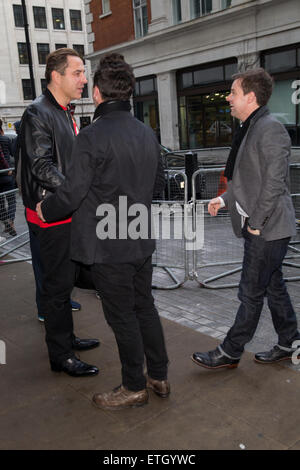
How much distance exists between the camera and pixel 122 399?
2949mm

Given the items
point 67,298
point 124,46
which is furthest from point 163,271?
point 124,46

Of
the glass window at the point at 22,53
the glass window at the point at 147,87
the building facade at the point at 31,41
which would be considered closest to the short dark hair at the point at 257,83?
the glass window at the point at 147,87

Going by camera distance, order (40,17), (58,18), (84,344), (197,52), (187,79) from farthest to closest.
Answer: (58,18), (40,17), (187,79), (197,52), (84,344)

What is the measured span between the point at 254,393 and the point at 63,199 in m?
1.81

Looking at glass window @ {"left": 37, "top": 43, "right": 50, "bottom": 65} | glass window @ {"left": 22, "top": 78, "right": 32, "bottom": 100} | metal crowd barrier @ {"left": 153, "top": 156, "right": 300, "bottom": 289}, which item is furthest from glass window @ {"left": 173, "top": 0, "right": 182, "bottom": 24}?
glass window @ {"left": 37, "top": 43, "right": 50, "bottom": 65}

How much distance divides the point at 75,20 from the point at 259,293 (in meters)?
53.9

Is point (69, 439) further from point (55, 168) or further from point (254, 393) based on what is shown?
point (55, 168)

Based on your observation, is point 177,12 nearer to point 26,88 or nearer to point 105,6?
point 105,6

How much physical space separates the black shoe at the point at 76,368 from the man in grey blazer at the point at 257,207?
78 cm

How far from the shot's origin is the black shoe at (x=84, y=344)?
12.6 ft

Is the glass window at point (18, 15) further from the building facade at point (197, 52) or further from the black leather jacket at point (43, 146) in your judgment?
the black leather jacket at point (43, 146)

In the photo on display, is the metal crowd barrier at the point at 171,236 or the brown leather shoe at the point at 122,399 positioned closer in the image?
the brown leather shoe at the point at 122,399

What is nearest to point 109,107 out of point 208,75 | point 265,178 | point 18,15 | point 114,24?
point 265,178

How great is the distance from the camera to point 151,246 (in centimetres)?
289
